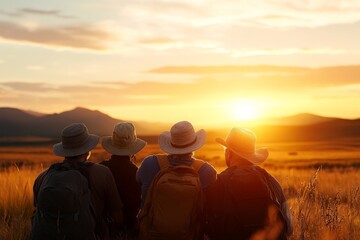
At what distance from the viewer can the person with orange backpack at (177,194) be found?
23.0 ft

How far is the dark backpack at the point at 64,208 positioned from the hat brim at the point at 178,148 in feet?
3.36

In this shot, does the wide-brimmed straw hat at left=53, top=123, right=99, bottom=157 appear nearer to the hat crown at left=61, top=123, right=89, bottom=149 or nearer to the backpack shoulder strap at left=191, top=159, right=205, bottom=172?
the hat crown at left=61, top=123, right=89, bottom=149

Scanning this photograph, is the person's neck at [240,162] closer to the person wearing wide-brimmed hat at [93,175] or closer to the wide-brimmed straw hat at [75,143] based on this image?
the person wearing wide-brimmed hat at [93,175]

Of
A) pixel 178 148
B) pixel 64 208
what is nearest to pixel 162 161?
pixel 178 148

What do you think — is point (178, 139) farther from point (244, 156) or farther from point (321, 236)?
point (321, 236)

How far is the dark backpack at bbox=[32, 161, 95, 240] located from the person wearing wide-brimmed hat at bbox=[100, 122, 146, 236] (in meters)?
1.37

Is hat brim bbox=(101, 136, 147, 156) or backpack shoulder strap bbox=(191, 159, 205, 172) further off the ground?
hat brim bbox=(101, 136, 147, 156)

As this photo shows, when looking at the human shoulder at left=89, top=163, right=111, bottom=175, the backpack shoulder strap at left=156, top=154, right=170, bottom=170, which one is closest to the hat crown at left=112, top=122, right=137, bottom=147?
the backpack shoulder strap at left=156, top=154, right=170, bottom=170

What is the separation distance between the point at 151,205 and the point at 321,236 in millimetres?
2321

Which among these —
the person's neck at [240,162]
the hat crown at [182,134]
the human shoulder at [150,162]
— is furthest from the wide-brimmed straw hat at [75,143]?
the person's neck at [240,162]

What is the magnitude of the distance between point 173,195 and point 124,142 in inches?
62.4

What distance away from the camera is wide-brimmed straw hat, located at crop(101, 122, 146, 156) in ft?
27.3

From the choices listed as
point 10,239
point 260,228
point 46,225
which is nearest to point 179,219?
point 260,228

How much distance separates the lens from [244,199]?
7180 mm
